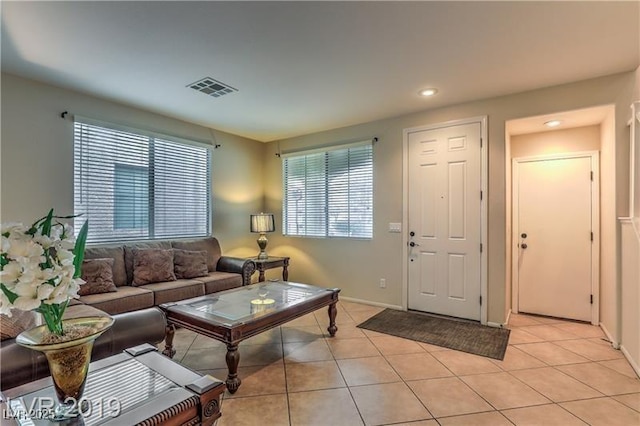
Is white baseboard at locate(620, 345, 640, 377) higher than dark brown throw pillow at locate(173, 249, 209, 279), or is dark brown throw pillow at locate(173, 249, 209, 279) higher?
dark brown throw pillow at locate(173, 249, 209, 279)

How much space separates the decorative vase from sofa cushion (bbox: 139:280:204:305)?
2088mm

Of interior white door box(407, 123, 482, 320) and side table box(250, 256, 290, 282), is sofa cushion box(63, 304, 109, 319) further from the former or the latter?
interior white door box(407, 123, 482, 320)

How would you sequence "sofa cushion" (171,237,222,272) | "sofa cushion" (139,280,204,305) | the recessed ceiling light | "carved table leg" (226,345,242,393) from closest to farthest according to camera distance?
"carved table leg" (226,345,242,393) → "sofa cushion" (139,280,204,305) → the recessed ceiling light → "sofa cushion" (171,237,222,272)

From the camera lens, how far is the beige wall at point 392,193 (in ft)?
10.1

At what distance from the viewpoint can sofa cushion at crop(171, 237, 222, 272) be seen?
13.3 feet

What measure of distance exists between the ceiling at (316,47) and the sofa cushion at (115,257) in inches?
65.4

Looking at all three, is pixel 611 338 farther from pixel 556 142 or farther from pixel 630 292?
pixel 556 142

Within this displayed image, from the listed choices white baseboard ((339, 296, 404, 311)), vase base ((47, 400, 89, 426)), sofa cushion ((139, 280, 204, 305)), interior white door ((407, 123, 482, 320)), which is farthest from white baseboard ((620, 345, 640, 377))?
sofa cushion ((139, 280, 204, 305))

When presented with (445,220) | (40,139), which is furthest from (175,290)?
(445,220)

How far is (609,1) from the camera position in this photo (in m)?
1.89

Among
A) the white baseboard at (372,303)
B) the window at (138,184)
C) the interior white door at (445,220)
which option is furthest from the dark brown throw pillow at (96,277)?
the interior white door at (445,220)

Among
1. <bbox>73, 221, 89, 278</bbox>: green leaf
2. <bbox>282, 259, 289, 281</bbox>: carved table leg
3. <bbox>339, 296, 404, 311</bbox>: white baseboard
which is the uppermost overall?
<bbox>73, 221, 89, 278</bbox>: green leaf

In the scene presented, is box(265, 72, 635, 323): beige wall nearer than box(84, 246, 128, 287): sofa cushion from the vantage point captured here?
Yes

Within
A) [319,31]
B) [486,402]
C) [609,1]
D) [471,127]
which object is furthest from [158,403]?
[471,127]
